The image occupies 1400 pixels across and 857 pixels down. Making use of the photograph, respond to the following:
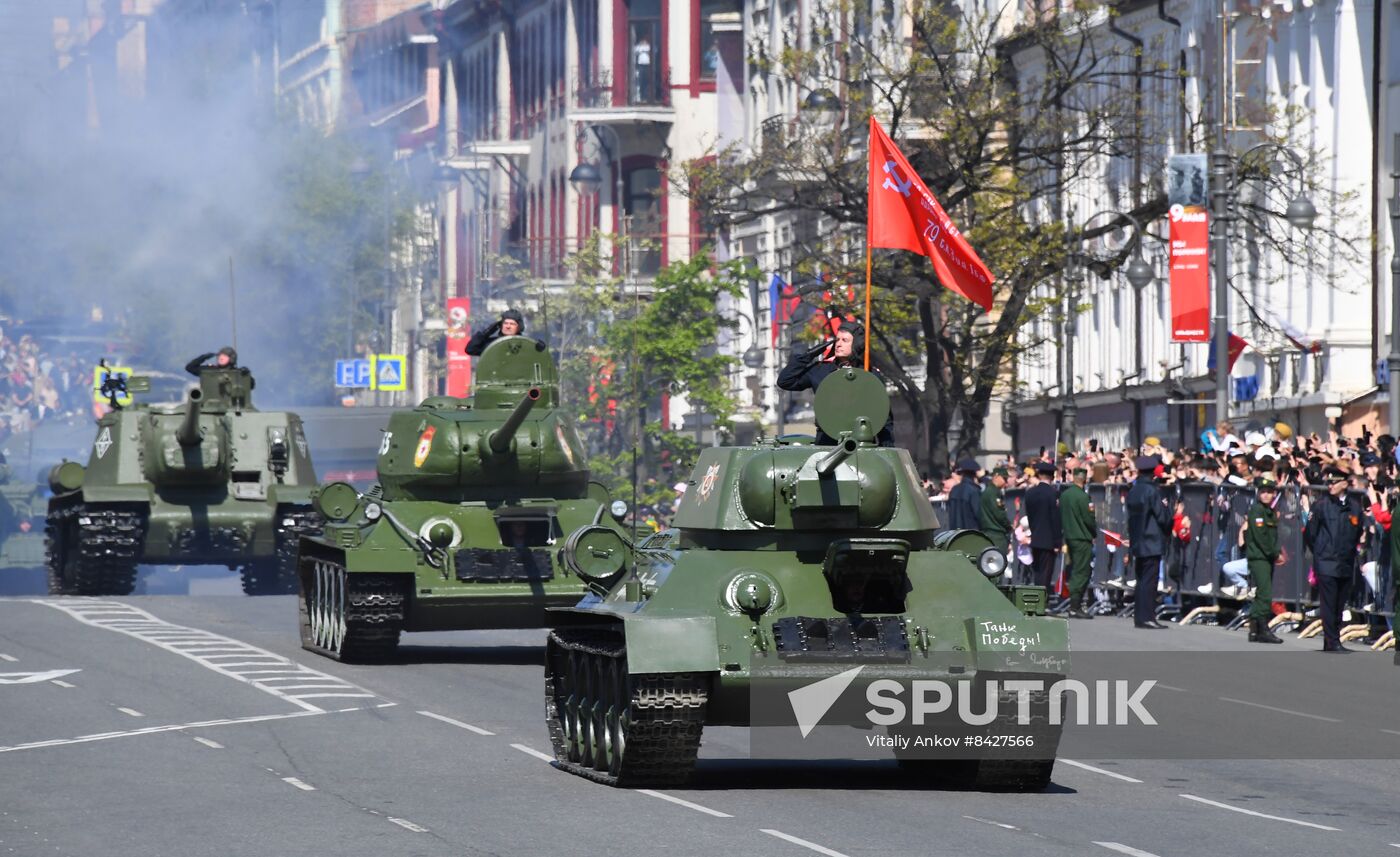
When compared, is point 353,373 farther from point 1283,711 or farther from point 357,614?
point 1283,711

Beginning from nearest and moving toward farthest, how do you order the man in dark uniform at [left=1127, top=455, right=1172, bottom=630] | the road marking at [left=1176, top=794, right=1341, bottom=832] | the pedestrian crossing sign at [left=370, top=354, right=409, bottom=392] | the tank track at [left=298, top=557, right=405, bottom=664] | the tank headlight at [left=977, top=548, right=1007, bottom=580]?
the road marking at [left=1176, top=794, right=1341, bottom=832] < the tank headlight at [left=977, top=548, right=1007, bottom=580] < the tank track at [left=298, top=557, right=405, bottom=664] < the man in dark uniform at [left=1127, top=455, right=1172, bottom=630] < the pedestrian crossing sign at [left=370, top=354, right=409, bottom=392]

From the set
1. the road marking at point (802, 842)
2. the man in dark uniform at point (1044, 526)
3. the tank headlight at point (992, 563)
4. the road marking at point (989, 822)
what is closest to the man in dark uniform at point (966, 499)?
the man in dark uniform at point (1044, 526)

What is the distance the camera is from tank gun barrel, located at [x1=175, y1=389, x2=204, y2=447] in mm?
36125

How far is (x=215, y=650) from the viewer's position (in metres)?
27.0

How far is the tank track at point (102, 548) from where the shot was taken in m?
35.9

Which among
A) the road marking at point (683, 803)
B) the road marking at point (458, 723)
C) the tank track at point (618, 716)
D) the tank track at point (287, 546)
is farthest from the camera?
the tank track at point (287, 546)

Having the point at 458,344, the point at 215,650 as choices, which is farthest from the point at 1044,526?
the point at 458,344

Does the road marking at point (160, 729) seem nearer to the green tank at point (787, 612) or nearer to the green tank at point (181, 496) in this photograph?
the green tank at point (787, 612)

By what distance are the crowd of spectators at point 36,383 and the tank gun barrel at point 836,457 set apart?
4751 cm

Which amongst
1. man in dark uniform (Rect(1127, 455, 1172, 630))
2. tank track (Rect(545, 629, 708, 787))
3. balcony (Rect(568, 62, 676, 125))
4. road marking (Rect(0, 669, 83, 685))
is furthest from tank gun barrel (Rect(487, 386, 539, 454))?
balcony (Rect(568, 62, 676, 125))

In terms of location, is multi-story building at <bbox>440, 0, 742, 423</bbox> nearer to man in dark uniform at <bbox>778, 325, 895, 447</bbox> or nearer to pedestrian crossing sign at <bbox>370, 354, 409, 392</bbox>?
pedestrian crossing sign at <bbox>370, 354, 409, 392</bbox>

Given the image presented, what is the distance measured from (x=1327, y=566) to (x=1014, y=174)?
14259mm

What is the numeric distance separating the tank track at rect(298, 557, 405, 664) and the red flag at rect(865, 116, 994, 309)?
9.25 meters

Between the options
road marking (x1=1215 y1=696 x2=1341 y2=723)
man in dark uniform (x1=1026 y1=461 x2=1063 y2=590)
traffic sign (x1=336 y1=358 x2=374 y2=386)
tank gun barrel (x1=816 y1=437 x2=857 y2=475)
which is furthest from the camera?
traffic sign (x1=336 y1=358 x2=374 y2=386)
